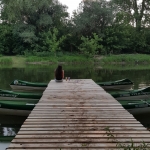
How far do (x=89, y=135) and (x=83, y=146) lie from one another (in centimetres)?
42

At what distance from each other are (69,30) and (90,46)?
19.4ft

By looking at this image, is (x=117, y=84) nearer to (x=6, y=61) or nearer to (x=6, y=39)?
(x=6, y=61)

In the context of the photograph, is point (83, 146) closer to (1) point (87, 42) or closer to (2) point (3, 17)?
(1) point (87, 42)

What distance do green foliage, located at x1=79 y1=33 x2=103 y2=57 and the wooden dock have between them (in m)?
27.7

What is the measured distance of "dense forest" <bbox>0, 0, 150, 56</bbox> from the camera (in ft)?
115

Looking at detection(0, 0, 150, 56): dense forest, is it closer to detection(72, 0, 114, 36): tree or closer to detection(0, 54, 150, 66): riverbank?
detection(72, 0, 114, 36): tree

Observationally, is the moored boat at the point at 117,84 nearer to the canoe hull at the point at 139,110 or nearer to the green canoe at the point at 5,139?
the canoe hull at the point at 139,110

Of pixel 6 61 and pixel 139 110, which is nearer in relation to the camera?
pixel 139 110

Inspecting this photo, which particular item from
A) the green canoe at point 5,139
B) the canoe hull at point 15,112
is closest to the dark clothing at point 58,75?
the canoe hull at point 15,112

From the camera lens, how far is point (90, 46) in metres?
33.6

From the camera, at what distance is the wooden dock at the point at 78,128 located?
11.6 ft

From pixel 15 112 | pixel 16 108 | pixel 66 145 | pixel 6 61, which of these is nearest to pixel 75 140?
pixel 66 145

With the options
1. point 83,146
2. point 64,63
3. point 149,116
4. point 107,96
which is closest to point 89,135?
point 83,146

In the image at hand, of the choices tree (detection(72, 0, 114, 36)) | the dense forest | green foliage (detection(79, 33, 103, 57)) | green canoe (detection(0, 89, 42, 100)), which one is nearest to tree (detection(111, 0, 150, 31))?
the dense forest
